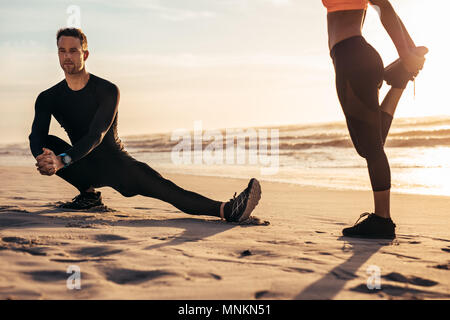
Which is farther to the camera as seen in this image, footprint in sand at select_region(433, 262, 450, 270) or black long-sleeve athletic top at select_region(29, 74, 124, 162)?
black long-sleeve athletic top at select_region(29, 74, 124, 162)

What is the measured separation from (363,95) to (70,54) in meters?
2.45

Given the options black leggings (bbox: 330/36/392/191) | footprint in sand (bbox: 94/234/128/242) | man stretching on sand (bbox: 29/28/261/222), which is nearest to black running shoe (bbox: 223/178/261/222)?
man stretching on sand (bbox: 29/28/261/222)

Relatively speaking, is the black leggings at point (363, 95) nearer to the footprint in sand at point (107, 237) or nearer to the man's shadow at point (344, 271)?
the man's shadow at point (344, 271)

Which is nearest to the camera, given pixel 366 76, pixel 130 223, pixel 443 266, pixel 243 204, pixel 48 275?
pixel 48 275

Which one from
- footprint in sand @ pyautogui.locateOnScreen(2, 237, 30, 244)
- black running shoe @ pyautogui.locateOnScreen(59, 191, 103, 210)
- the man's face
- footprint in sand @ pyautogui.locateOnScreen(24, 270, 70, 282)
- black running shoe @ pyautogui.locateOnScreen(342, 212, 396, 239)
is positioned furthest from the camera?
black running shoe @ pyautogui.locateOnScreen(59, 191, 103, 210)

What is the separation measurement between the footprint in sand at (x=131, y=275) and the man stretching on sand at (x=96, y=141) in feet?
5.36

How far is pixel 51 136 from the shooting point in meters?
4.33

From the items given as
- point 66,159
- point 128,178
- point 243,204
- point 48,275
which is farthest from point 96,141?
point 48,275

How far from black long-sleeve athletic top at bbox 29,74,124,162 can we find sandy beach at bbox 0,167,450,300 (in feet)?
2.14

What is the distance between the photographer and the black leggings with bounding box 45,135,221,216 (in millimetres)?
4000

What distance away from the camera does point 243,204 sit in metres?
3.93

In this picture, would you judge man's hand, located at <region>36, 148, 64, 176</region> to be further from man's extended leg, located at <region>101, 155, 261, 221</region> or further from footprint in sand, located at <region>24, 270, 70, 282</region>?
Answer: footprint in sand, located at <region>24, 270, 70, 282</region>

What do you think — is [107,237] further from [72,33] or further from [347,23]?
[347,23]
